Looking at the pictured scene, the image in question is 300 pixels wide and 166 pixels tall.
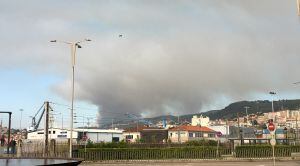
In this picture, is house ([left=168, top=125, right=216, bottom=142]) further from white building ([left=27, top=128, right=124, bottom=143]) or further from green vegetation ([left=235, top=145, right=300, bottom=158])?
green vegetation ([left=235, top=145, right=300, bottom=158])

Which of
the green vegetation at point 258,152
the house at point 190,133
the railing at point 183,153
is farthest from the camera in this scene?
the house at point 190,133

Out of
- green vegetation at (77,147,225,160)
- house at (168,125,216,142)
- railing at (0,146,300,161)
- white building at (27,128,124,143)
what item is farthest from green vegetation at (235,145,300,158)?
house at (168,125,216,142)

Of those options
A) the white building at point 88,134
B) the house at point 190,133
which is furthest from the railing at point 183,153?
the house at point 190,133

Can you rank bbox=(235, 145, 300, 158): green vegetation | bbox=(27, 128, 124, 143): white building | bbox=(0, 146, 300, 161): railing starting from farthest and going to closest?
1. bbox=(27, 128, 124, 143): white building
2. bbox=(235, 145, 300, 158): green vegetation
3. bbox=(0, 146, 300, 161): railing

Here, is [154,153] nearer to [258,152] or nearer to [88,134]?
[258,152]

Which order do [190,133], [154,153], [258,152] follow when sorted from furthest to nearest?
[190,133], [258,152], [154,153]

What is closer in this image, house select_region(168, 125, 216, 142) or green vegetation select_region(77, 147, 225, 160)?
green vegetation select_region(77, 147, 225, 160)

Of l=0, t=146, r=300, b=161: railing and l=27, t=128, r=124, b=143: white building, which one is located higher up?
l=27, t=128, r=124, b=143: white building

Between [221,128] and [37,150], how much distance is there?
132 metres

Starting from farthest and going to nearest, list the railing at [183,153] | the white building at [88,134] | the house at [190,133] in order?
the house at [190,133], the white building at [88,134], the railing at [183,153]

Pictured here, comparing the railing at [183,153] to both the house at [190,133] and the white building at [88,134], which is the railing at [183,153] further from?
the house at [190,133]

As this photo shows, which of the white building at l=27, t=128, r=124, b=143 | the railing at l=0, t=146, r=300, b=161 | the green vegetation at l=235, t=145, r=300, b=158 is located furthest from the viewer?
the white building at l=27, t=128, r=124, b=143

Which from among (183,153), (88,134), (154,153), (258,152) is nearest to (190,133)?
(88,134)

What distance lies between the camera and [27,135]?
128m
